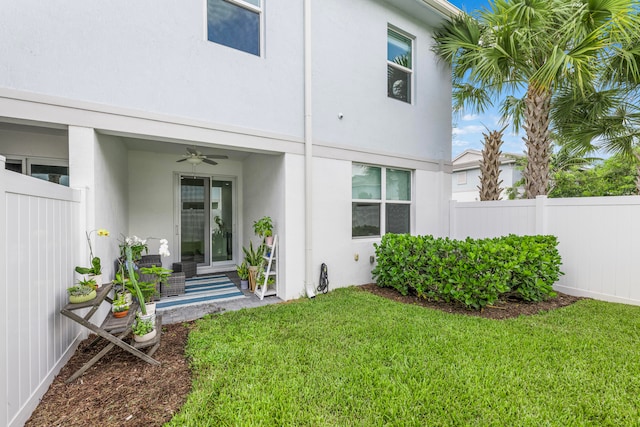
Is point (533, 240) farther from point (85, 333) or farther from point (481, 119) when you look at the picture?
point (85, 333)

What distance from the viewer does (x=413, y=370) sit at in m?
2.71

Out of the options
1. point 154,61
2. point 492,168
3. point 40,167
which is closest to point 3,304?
point 154,61

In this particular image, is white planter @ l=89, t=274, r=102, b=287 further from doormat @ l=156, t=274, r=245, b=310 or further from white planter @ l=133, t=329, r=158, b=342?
doormat @ l=156, t=274, r=245, b=310

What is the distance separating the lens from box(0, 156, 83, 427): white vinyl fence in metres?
1.91

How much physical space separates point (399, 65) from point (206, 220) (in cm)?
608

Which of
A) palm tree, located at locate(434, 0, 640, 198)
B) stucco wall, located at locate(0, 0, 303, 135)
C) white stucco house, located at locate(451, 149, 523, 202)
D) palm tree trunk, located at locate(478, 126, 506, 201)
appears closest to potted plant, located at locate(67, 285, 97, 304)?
stucco wall, located at locate(0, 0, 303, 135)

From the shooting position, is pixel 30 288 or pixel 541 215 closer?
pixel 30 288

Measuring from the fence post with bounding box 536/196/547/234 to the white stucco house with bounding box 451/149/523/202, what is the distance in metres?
11.0

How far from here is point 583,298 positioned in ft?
16.7

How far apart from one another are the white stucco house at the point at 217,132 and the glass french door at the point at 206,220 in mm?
37

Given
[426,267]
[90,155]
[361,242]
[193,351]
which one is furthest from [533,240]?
[90,155]

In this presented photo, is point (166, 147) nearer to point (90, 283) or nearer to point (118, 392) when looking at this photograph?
point (90, 283)

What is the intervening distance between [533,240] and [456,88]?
5287 millimetres

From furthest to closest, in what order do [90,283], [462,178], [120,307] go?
[462,178], [120,307], [90,283]
